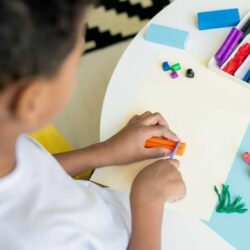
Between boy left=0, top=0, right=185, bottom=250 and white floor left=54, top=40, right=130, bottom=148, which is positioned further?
white floor left=54, top=40, right=130, bottom=148

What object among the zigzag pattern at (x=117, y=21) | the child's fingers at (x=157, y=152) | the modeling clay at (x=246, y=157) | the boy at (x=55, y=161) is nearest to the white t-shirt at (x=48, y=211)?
the boy at (x=55, y=161)

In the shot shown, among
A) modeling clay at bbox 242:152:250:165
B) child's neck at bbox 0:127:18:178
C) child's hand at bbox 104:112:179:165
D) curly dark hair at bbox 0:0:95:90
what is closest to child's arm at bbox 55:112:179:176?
child's hand at bbox 104:112:179:165

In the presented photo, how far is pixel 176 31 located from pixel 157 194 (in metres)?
0.31

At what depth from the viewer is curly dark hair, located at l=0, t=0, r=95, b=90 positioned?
352 mm

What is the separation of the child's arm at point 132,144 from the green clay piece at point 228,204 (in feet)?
0.35

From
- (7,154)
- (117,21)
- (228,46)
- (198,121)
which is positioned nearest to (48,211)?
(7,154)

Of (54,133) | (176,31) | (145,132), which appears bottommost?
(54,133)

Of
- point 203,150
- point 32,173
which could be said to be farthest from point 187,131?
point 32,173

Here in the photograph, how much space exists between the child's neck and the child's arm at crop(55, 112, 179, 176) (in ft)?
0.76

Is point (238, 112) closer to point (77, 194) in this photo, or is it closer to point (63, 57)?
point (77, 194)

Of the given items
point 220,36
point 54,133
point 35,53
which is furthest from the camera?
point 54,133

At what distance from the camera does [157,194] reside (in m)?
0.69

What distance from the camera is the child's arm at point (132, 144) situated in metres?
0.75

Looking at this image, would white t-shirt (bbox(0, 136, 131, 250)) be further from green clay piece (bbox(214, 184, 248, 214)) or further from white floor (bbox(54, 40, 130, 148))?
white floor (bbox(54, 40, 130, 148))
